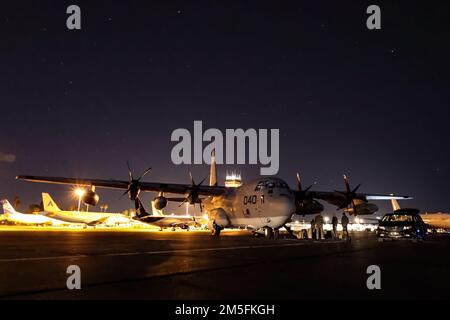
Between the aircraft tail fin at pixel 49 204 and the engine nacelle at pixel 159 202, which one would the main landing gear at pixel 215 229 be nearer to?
the engine nacelle at pixel 159 202

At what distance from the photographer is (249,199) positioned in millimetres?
32906

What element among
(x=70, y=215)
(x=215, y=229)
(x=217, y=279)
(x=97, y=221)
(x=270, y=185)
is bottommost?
(x=97, y=221)

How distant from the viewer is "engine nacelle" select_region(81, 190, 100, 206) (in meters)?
35.2

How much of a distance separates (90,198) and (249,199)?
13.9 meters

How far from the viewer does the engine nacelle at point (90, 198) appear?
35.2 meters

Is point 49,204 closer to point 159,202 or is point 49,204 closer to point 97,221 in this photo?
point 97,221

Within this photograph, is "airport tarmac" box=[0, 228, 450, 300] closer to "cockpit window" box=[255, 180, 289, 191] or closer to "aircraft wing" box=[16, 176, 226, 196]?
"cockpit window" box=[255, 180, 289, 191]

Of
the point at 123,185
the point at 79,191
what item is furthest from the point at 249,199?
the point at 79,191

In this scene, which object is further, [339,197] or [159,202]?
[339,197]

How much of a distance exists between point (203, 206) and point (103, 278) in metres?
33.5

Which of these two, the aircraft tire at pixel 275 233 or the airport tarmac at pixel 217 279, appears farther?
the aircraft tire at pixel 275 233

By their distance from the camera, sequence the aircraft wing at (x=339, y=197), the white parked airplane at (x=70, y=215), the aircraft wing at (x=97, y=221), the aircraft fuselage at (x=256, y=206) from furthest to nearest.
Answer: the aircraft wing at (x=97, y=221), the white parked airplane at (x=70, y=215), the aircraft wing at (x=339, y=197), the aircraft fuselage at (x=256, y=206)

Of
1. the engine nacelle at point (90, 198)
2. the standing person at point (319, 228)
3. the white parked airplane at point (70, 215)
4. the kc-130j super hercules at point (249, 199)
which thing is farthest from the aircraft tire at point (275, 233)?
the white parked airplane at point (70, 215)
